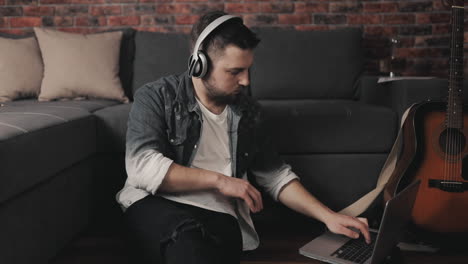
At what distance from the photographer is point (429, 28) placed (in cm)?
302

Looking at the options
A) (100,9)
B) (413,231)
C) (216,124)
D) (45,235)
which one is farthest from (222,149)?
(100,9)

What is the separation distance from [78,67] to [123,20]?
74 centimetres

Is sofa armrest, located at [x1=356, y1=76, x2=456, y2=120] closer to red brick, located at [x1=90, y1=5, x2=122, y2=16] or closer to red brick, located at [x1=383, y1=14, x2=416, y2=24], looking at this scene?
red brick, located at [x1=383, y1=14, x2=416, y2=24]

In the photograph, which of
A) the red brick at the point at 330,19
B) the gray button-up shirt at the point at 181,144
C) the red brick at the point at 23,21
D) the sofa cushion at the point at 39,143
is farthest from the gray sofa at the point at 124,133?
the red brick at the point at 23,21

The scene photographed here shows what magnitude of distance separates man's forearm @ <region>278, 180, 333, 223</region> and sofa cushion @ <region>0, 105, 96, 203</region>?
2.47 feet

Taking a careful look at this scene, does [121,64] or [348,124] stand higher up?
[121,64]

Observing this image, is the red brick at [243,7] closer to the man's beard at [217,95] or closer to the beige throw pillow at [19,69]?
the beige throw pillow at [19,69]

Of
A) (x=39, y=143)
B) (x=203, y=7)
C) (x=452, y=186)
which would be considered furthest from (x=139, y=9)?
(x=452, y=186)

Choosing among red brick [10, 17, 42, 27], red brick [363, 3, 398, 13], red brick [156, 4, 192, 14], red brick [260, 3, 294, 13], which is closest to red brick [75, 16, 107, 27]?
red brick [10, 17, 42, 27]

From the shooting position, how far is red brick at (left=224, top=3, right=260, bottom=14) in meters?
3.02

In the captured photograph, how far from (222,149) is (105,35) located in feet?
4.62

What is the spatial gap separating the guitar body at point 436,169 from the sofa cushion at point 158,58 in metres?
1.31

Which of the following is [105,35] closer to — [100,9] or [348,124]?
[100,9]

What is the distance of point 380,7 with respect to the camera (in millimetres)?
3012
